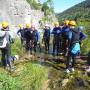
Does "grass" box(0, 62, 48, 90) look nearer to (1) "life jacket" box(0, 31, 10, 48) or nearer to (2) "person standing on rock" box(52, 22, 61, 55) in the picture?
(1) "life jacket" box(0, 31, 10, 48)

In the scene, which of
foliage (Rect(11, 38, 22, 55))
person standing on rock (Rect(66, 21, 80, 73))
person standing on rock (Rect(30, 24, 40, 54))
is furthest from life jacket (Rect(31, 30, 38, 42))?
person standing on rock (Rect(66, 21, 80, 73))

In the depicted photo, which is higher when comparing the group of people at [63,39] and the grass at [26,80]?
the group of people at [63,39]

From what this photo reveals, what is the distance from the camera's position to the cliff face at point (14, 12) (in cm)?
2986

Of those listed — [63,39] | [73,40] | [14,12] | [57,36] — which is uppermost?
[14,12]

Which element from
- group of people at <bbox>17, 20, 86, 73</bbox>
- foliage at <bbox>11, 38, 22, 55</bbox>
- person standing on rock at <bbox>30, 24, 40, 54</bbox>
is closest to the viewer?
group of people at <bbox>17, 20, 86, 73</bbox>

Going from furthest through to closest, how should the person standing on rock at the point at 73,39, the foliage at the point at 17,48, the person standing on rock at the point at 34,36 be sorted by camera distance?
the person standing on rock at the point at 34,36 < the foliage at the point at 17,48 < the person standing on rock at the point at 73,39

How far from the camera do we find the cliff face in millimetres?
29859

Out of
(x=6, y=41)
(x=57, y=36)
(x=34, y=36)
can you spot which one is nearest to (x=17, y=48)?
(x=34, y=36)

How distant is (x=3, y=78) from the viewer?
10234mm

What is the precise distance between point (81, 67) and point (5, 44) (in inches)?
142

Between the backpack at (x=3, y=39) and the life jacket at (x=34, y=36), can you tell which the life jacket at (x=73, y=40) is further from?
the life jacket at (x=34, y=36)

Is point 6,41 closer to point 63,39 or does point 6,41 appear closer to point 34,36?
point 63,39

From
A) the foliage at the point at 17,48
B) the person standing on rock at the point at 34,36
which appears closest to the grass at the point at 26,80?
the foliage at the point at 17,48

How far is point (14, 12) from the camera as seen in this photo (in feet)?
101
